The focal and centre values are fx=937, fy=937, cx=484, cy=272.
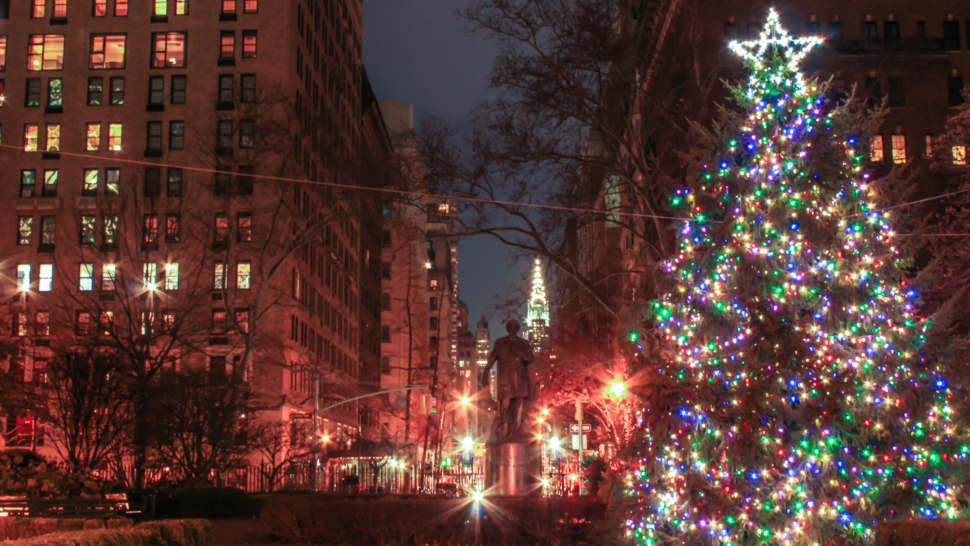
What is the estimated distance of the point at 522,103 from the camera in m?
30.9

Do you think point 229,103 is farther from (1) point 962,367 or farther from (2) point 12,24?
(1) point 962,367

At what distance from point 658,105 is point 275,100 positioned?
74.2 feet

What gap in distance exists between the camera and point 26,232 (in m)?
A: 62.2

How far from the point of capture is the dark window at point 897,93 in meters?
46.9

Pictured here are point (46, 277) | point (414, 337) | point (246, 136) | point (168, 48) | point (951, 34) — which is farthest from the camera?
point (414, 337)

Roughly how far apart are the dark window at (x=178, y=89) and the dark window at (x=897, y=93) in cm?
4360

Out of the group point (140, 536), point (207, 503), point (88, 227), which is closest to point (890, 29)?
point (207, 503)

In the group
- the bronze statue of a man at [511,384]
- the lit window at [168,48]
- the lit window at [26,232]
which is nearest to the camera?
the bronze statue of a man at [511,384]

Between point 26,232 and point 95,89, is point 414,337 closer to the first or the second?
point 26,232

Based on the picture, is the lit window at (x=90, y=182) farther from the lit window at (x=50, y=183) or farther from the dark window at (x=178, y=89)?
the dark window at (x=178, y=89)

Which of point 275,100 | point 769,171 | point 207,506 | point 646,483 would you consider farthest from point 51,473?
point 275,100

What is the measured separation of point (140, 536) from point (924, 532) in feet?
33.7

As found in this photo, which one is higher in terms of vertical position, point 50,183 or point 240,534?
point 50,183

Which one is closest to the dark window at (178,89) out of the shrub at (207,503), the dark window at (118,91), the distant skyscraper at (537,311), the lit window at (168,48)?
the lit window at (168,48)
